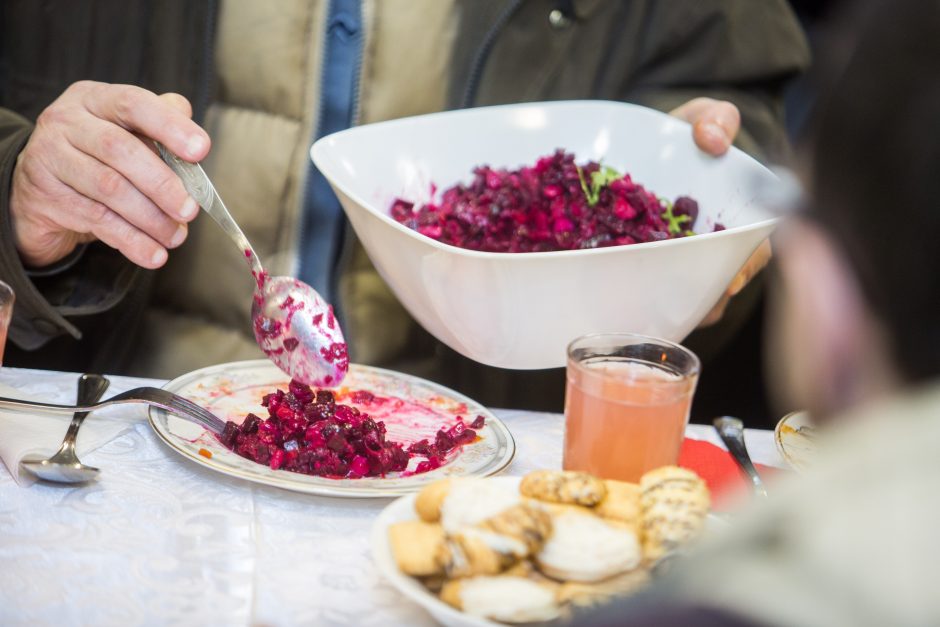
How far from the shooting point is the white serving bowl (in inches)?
44.8

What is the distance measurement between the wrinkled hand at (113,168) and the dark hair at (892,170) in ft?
3.11

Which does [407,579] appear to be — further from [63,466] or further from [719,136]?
[719,136]

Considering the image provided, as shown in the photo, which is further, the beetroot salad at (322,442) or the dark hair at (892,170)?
the beetroot salad at (322,442)

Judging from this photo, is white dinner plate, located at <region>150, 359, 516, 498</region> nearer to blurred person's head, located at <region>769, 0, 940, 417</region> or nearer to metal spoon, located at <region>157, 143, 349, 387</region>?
metal spoon, located at <region>157, 143, 349, 387</region>

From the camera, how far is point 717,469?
3.84 ft

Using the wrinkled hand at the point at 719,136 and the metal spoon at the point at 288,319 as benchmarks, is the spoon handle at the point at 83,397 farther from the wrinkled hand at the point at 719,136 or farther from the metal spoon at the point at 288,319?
the wrinkled hand at the point at 719,136

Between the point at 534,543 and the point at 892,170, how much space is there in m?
0.44

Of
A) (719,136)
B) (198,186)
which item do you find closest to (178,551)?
(198,186)

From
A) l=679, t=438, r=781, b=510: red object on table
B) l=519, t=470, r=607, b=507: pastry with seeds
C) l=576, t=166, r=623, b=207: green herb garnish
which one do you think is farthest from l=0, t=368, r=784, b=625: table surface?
l=576, t=166, r=623, b=207: green herb garnish

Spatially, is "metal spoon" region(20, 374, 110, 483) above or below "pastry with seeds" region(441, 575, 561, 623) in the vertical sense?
below

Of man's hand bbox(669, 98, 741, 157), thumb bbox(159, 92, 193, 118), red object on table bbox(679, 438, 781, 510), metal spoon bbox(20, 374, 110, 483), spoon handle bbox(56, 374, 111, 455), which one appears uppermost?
man's hand bbox(669, 98, 741, 157)

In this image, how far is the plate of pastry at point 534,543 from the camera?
725mm

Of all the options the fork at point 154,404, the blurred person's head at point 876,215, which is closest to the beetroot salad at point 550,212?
the fork at point 154,404

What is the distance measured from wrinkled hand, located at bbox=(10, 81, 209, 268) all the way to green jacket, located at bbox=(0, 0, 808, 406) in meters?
0.30
